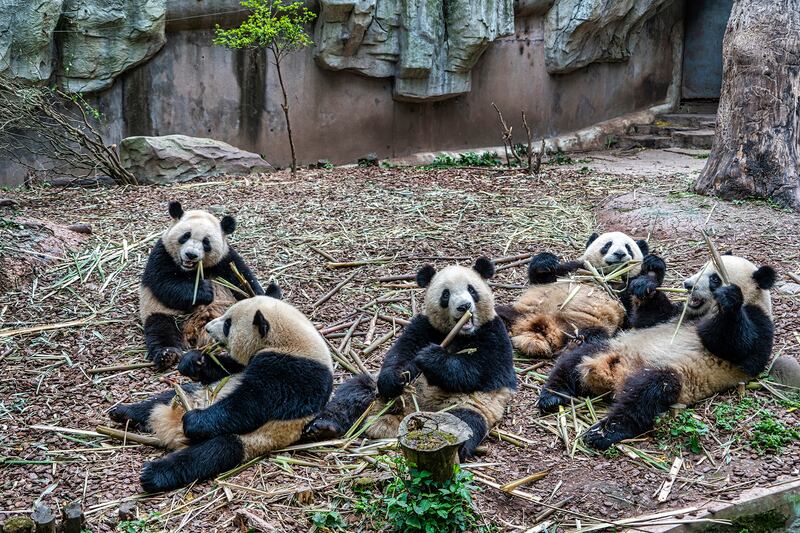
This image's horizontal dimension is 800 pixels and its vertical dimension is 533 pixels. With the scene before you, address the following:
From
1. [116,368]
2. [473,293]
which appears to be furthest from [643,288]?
[116,368]

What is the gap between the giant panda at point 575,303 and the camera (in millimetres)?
5727

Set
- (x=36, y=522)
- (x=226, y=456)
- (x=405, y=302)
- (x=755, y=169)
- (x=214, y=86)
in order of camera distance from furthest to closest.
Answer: (x=214, y=86) < (x=755, y=169) < (x=405, y=302) < (x=226, y=456) < (x=36, y=522)

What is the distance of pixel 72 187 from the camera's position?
10.8 m

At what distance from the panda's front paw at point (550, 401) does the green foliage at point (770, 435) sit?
3.62ft

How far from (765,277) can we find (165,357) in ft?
12.9

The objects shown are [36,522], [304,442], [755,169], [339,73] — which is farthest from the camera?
[339,73]

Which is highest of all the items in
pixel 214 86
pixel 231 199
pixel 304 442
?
pixel 214 86

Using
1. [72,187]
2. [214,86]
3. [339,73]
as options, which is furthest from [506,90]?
[72,187]

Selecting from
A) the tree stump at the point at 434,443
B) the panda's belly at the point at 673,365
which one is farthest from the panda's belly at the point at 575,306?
the tree stump at the point at 434,443

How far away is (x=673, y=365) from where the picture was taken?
16.0 feet

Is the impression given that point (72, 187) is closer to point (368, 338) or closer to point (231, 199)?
point (231, 199)

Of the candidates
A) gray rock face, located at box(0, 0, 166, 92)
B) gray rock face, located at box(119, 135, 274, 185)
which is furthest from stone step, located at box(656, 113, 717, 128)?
gray rock face, located at box(0, 0, 166, 92)

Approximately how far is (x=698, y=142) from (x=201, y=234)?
13.0 m

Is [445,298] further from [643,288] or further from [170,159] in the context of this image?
[170,159]
